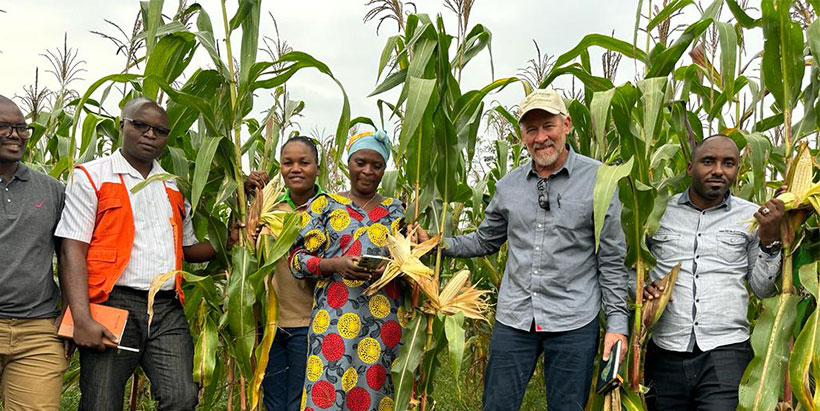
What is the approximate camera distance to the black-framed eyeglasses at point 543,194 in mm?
2652

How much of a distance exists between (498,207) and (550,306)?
0.51m

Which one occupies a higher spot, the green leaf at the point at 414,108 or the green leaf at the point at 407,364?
the green leaf at the point at 414,108

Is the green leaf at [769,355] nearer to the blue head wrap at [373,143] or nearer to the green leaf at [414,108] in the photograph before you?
the green leaf at [414,108]

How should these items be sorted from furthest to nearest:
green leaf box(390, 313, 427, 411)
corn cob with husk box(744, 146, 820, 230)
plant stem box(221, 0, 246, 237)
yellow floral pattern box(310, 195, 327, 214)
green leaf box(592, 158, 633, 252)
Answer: yellow floral pattern box(310, 195, 327, 214) < plant stem box(221, 0, 246, 237) < green leaf box(390, 313, 427, 411) < corn cob with husk box(744, 146, 820, 230) < green leaf box(592, 158, 633, 252)

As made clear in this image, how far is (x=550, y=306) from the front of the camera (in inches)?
103

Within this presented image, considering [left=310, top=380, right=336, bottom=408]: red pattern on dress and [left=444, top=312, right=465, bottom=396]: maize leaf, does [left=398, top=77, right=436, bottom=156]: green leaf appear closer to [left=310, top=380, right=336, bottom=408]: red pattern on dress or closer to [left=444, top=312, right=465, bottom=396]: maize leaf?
[left=444, top=312, right=465, bottom=396]: maize leaf

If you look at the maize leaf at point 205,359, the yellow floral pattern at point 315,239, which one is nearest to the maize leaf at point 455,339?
the yellow floral pattern at point 315,239

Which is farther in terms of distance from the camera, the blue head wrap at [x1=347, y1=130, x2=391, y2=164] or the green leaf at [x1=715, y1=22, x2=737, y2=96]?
the blue head wrap at [x1=347, y1=130, x2=391, y2=164]

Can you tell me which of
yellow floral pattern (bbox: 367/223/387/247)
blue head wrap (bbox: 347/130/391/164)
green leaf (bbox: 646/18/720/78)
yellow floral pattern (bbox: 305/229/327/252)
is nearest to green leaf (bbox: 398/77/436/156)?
blue head wrap (bbox: 347/130/391/164)

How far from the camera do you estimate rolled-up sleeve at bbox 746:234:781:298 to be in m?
2.49

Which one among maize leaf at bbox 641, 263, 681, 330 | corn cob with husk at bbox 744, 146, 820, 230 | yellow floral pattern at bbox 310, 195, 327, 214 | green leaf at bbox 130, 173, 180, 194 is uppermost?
corn cob with husk at bbox 744, 146, 820, 230

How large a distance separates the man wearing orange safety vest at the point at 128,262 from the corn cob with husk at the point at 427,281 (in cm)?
88

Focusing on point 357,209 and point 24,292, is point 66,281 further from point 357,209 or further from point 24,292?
point 357,209

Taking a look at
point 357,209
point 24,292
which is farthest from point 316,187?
point 24,292
